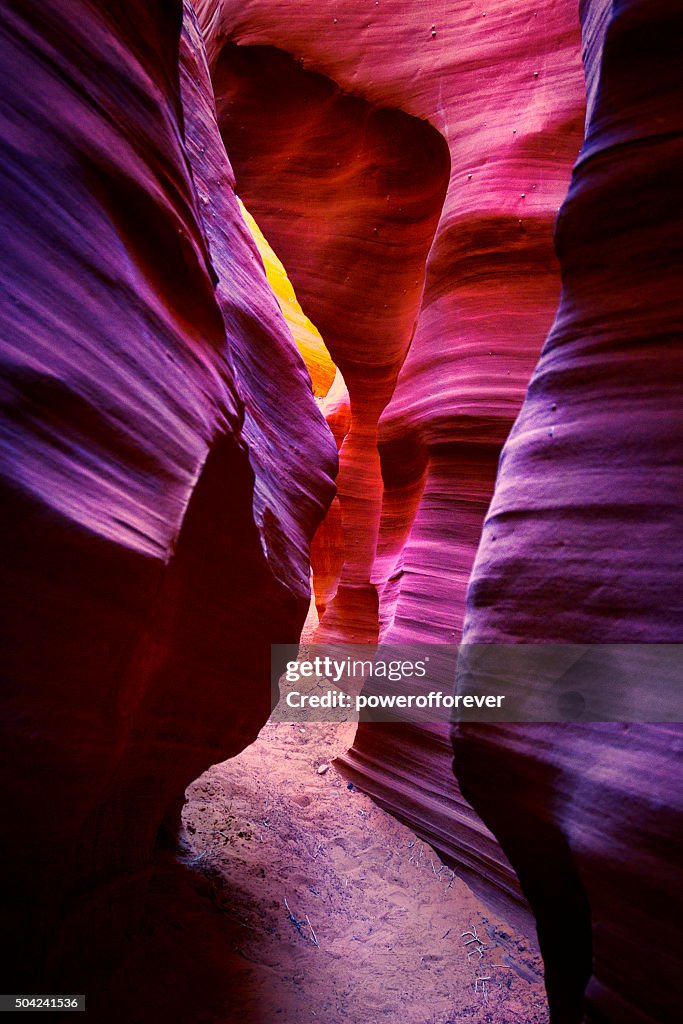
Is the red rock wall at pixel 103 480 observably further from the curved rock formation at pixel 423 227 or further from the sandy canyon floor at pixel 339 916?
the curved rock formation at pixel 423 227

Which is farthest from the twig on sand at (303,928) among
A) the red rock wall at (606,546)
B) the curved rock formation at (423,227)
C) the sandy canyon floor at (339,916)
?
the red rock wall at (606,546)

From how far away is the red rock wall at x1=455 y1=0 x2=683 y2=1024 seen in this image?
54.1 inches

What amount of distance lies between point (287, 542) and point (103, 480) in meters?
1.63

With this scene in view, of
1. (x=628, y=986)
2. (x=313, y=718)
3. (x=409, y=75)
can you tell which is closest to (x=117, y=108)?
(x=628, y=986)

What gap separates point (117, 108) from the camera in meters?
1.90

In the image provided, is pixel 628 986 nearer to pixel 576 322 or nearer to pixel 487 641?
pixel 487 641

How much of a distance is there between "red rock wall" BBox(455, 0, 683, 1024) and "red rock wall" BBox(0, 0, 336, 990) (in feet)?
3.04

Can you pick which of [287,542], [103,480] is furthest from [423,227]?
[103,480]

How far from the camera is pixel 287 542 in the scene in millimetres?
3152

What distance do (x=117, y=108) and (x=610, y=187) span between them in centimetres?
139

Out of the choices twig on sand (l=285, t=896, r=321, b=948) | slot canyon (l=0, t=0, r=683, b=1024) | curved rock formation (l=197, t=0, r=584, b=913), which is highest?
curved rock formation (l=197, t=0, r=584, b=913)

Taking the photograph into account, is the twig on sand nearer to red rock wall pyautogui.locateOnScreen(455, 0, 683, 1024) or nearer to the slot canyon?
the slot canyon

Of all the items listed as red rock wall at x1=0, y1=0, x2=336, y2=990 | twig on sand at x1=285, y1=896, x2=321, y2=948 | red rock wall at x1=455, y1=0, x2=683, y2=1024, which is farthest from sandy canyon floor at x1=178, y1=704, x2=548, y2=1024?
red rock wall at x1=455, y1=0, x2=683, y2=1024

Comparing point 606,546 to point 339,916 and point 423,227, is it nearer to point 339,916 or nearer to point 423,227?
point 339,916
